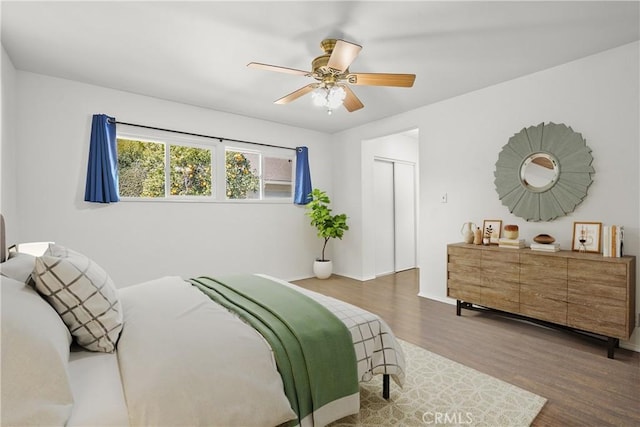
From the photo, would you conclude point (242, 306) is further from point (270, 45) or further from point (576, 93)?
point (576, 93)

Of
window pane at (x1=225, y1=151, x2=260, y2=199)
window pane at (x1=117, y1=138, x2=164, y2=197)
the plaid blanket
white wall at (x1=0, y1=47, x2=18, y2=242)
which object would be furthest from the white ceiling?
the plaid blanket

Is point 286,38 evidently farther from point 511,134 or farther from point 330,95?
point 511,134

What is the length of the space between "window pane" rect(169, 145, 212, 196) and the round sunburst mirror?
3.65m

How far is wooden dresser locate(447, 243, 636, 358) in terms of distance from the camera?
243 centimetres

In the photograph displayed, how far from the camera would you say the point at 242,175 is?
A: 185 inches

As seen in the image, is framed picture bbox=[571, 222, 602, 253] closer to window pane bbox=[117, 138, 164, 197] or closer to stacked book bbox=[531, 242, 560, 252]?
stacked book bbox=[531, 242, 560, 252]

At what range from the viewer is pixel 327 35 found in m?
2.44

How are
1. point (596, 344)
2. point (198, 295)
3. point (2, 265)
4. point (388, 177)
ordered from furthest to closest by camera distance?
point (388, 177), point (596, 344), point (198, 295), point (2, 265)

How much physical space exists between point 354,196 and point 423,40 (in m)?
3.02

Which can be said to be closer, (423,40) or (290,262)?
(423,40)

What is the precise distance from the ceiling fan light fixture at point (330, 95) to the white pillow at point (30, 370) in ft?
7.42

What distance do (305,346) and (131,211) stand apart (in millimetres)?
3151

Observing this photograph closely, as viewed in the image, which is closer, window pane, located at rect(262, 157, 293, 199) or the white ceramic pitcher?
the white ceramic pitcher

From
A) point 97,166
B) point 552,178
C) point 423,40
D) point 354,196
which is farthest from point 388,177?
point 97,166
